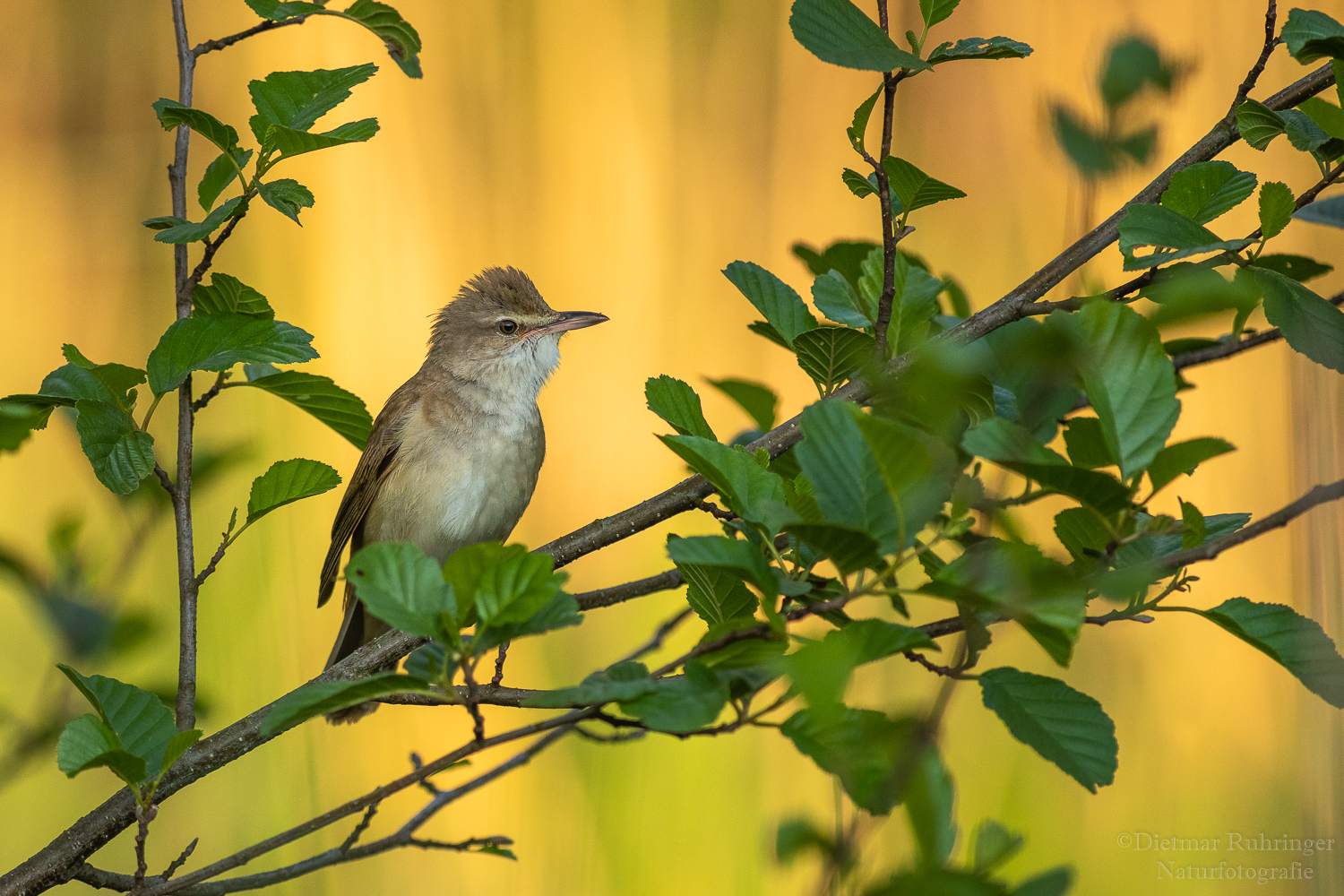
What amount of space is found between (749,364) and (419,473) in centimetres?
103

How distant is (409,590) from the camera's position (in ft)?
2.31

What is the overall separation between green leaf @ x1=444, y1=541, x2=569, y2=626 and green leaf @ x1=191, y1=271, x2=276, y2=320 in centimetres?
60

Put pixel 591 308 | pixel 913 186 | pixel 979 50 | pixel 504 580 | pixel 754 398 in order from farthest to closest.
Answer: pixel 591 308, pixel 754 398, pixel 913 186, pixel 979 50, pixel 504 580

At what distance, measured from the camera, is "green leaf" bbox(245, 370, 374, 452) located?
1.16 meters

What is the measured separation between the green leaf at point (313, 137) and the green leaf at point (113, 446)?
0.19 m

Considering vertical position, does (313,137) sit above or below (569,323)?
below

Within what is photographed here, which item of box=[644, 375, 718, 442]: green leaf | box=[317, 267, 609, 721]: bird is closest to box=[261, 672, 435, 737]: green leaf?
box=[644, 375, 718, 442]: green leaf

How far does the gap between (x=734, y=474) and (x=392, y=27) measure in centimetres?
73

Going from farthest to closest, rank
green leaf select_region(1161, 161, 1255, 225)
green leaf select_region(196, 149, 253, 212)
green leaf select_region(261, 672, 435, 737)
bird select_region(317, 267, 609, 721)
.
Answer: bird select_region(317, 267, 609, 721) → green leaf select_region(196, 149, 253, 212) → green leaf select_region(1161, 161, 1255, 225) → green leaf select_region(261, 672, 435, 737)

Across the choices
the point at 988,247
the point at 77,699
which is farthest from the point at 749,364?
the point at 77,699

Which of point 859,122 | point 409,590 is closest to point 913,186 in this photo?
point 859,122

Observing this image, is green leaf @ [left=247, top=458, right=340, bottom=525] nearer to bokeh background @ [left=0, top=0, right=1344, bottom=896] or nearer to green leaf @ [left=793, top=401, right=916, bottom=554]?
green leaf @ [left=793, top=401, right=916, bottom=554]

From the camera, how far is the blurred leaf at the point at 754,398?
4.22 feet

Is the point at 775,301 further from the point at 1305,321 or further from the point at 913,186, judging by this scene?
the point at 1305,321
